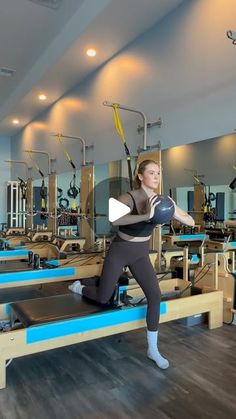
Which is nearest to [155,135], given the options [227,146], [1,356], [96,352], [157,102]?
[157,102]

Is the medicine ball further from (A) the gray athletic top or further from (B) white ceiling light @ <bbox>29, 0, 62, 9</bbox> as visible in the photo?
(B) white ceiling light @ <bbox>29, 0, 62, 9</bbox>

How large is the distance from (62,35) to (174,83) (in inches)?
76.7

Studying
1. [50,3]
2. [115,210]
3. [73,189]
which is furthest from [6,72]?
[115,210]

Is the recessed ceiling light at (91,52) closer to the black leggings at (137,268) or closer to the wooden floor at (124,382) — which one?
the black leggings at (137,268)

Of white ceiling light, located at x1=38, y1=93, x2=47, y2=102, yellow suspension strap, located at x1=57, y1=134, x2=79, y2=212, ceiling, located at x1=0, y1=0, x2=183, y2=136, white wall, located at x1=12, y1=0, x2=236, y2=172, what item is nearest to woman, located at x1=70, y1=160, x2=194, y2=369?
white wall, located at x1=12, y1=0, x2=236, y2=172

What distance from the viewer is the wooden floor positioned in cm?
158

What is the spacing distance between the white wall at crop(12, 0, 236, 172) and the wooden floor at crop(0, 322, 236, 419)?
2.05 meters

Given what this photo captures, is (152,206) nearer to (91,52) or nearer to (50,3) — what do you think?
(50,3)

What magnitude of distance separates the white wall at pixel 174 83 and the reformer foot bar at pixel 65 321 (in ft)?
6.27

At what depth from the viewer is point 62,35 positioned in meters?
4.60

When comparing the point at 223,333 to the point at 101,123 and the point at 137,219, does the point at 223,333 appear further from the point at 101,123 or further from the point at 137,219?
the point at 101,123

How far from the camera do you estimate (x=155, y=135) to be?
12.9ft

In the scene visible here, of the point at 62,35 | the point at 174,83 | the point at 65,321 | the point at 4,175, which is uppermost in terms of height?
the point at 62,35

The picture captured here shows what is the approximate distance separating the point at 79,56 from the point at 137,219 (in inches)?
145
